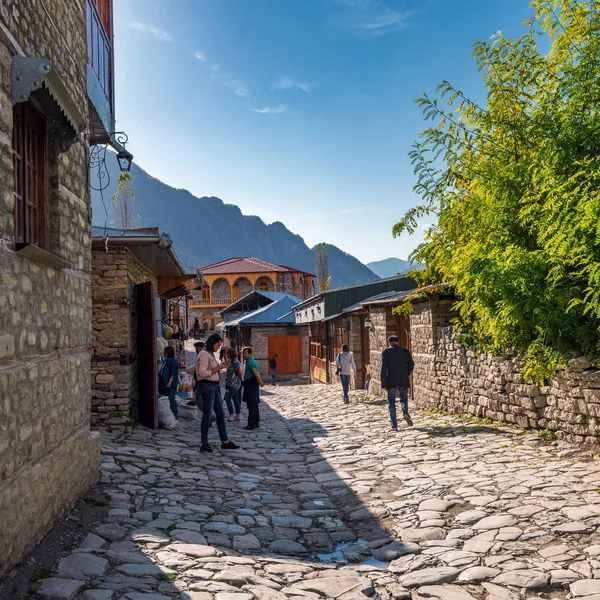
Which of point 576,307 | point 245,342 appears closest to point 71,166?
point 576,307

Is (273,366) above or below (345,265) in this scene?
below

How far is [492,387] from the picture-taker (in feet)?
31.4

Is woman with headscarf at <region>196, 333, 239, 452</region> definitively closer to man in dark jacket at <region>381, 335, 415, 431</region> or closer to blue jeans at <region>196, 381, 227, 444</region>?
blue jeans at <region>196, 381, 227, 444</region>

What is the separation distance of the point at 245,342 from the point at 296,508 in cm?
2373

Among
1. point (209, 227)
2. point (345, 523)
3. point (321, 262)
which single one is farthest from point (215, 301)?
point (209, 227)

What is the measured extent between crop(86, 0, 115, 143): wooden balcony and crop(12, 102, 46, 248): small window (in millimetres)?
2492

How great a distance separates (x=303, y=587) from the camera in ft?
12.6

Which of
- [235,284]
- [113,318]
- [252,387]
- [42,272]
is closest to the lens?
[42,272]

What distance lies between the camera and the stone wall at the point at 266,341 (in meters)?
28.3

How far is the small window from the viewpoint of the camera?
14.5 feet

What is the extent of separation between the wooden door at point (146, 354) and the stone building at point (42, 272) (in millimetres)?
3783

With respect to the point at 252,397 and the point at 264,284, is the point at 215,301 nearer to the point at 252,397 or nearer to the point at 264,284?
the point at 264,284

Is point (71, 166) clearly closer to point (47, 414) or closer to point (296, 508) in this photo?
point (47, 414)

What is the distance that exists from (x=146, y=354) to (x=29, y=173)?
219 inches
